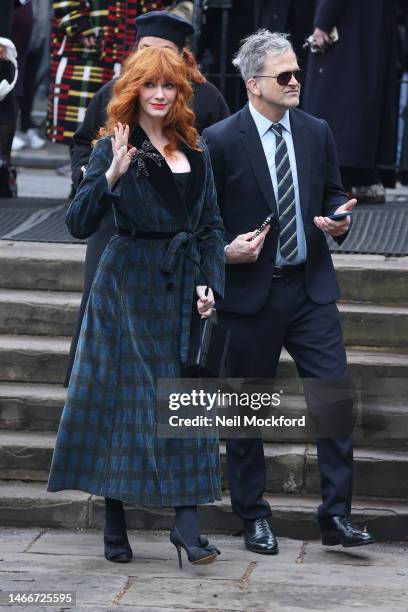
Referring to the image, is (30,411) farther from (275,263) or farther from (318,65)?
(318,65)

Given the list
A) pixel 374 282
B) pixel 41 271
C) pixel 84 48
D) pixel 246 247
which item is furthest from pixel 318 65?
pixel 246 247

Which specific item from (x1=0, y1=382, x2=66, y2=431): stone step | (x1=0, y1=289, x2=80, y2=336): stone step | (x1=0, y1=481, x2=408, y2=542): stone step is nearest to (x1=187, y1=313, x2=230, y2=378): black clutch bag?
(x1=0, y1=481, x2=408, y2=542): stone step

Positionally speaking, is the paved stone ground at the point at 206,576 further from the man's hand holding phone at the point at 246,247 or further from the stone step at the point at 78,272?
the stone step at the point at 78,272

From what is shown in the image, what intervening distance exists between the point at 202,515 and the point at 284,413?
27.4 inches

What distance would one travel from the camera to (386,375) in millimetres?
7074

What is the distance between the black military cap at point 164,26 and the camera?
256 inches

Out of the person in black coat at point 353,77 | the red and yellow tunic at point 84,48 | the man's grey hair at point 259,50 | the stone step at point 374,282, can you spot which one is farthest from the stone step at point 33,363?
the person in black coat at point 353,77

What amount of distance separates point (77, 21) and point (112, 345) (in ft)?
12.4

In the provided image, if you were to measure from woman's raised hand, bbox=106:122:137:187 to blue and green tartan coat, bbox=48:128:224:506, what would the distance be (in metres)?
0.13

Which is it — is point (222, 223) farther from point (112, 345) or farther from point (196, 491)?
point (196, 491)

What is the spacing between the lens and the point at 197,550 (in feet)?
18.6

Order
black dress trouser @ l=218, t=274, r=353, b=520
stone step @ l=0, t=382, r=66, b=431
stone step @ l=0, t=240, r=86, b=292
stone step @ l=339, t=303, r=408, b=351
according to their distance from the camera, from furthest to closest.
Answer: stone step @ l=0, t=240, r=86, b=292 → stone step @ l=339, t=303, r=408, b=351 → stone step @ l=0, t=382, r=66, b=431 → black dress trouser @ l=218, t=274, r=353, b=520

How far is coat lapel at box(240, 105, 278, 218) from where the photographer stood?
6.07m

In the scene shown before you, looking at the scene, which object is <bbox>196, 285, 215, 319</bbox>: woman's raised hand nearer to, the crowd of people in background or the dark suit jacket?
the dark suit jacket
